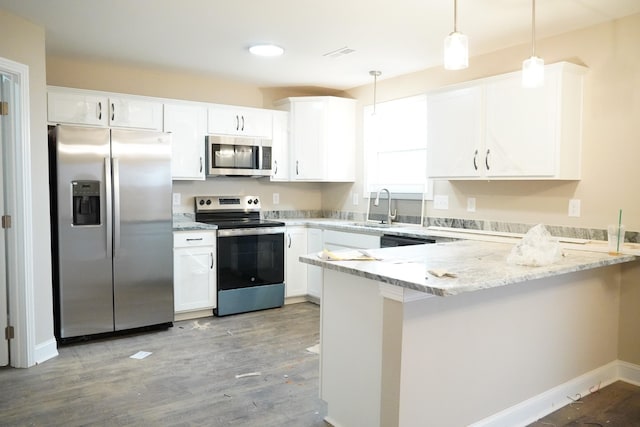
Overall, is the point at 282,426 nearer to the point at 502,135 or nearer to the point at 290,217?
the point at 502,135

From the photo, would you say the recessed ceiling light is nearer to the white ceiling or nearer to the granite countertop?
the white ceiling

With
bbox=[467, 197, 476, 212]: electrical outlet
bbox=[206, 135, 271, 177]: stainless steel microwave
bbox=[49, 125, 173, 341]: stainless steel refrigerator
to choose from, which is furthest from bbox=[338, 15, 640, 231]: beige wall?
bbox=[49, 125, 173, 341]: stainless steel refrigerator

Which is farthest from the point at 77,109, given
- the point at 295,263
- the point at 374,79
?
the point at 374,79

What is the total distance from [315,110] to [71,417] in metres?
3.59

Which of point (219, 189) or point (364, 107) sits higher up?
point (364, 107)

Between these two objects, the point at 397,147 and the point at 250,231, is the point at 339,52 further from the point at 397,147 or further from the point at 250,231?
the point at 250,231

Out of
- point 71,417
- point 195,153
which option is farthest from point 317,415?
point 195,153

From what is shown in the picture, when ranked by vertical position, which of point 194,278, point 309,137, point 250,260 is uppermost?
point 309,137

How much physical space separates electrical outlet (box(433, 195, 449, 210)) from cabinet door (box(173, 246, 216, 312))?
2119 mm

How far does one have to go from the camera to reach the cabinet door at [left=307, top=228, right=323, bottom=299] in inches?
192

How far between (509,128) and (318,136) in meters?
2.19

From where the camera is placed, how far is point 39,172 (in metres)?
3.33

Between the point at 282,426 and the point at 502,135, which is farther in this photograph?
the point at 502,135

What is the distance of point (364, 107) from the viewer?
16.9 feet
